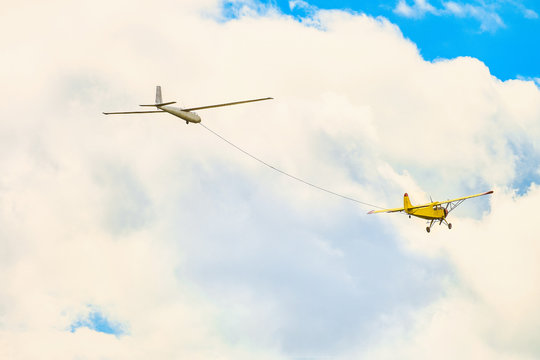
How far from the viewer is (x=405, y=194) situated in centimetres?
11519

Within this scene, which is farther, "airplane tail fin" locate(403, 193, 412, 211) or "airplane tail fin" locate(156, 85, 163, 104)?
"airplane tail fin" locate(403, 193, 412, 211)

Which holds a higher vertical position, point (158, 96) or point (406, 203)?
point (406, 203)

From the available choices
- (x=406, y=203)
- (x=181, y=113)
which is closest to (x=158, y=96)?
(x=181, y=113)

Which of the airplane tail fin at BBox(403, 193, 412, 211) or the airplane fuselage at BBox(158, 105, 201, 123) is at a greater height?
the airplane tail fin at BBox(403, 193, 412, 211)

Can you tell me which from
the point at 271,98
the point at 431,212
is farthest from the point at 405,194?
the point at 271,98

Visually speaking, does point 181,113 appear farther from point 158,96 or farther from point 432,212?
point 432,212

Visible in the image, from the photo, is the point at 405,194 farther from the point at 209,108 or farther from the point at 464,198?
the point at 209,108

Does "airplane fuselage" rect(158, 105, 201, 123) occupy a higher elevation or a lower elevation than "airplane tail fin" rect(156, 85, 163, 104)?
lower

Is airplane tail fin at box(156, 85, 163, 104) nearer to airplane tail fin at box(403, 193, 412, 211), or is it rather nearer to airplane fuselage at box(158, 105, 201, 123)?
airplane fuselage at box(158, 105, 201, 123)

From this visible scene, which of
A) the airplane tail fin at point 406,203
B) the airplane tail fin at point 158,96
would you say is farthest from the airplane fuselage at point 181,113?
the airplane tail fin at point 406,203

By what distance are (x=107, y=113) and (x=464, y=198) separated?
59.1 metres

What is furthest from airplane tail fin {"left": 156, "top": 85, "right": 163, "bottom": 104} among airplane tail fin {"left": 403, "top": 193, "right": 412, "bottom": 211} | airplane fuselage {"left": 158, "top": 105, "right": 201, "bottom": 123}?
airplane tail fin {"left": 403, "top": 193, "right": 412, "bottom": 211}

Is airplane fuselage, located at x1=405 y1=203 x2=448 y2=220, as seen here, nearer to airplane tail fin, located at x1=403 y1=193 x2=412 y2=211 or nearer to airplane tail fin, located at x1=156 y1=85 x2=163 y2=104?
airplane tail fin, located at x1=403 y1=193 x2=412 y2=211

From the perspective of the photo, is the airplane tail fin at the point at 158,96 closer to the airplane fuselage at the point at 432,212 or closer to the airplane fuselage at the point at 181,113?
the airplane fuselage at the point at 181,113
